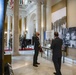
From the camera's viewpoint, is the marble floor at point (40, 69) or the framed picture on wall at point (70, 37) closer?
the marble floor at point (40, 69)

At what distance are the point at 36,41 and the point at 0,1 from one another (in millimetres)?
5678

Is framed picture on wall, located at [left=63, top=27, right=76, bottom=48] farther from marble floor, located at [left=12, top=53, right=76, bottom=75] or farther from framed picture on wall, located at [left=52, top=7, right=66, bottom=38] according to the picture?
marble floor, located at [left=12, top=53, right=76, bottom=75]

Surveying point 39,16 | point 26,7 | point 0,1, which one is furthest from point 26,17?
point 0,1

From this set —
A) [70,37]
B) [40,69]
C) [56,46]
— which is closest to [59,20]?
[70,37]

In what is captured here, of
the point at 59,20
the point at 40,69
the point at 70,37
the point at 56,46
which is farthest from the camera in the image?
the point at 59,20

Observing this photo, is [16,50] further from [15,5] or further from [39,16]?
[39,16]

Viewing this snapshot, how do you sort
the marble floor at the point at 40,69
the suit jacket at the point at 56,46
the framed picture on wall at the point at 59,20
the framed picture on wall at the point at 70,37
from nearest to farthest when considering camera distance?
the suit jacket at the point at 56,46 < the marble floor at the point at 40,69 < the framed picture on wall at the point at 70,37 < the framed picture on wall at the point at 59,20

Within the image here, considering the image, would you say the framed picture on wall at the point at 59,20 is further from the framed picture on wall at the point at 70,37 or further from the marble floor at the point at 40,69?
the marble floor at the point at 40,69

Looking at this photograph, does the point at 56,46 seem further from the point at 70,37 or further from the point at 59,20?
the point at 59,20

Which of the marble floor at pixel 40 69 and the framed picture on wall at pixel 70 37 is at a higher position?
the framed picture on wall at pixel 70 37

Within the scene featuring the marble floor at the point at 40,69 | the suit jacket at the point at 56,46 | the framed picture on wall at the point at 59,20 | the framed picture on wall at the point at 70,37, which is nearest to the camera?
the suit jacket at the point at 56,46

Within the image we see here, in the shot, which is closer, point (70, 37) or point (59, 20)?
point (70, 37)

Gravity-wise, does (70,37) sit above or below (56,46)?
above

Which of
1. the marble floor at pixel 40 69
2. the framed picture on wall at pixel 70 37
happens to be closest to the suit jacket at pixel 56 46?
the marble floor at pixel 40 69
